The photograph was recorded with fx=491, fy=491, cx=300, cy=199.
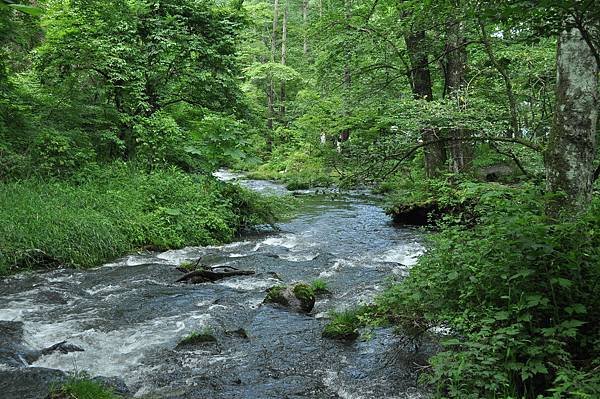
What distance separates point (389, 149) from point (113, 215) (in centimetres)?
789

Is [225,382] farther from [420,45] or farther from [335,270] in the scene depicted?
[420,45]

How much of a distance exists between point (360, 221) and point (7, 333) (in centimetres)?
1063

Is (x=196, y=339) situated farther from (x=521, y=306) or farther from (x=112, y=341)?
(x=521, y=306)

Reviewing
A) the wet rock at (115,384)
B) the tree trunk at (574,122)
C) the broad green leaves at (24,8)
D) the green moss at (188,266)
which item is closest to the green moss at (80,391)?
the wet rock at (115,384)

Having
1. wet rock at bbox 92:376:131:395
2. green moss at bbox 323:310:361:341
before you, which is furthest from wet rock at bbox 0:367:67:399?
green moss at bbox 323:310:361:341

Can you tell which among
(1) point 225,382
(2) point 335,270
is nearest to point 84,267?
(2) point 335,270

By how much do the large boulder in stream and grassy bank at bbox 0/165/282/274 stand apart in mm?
4380

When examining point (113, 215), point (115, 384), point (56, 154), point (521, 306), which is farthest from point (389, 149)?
point (56, 154)

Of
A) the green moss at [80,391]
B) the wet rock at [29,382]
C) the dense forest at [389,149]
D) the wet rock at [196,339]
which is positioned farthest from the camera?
the wet rock at [196,339]

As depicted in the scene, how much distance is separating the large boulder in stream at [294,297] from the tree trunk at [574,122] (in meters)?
4.03

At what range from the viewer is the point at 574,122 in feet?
15.2

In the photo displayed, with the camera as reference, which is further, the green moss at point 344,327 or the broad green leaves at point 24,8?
the green moss at point 344,327

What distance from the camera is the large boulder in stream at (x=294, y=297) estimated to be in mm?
7625

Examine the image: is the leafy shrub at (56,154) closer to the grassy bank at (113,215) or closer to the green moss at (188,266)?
the grassy bank at (113,215)
